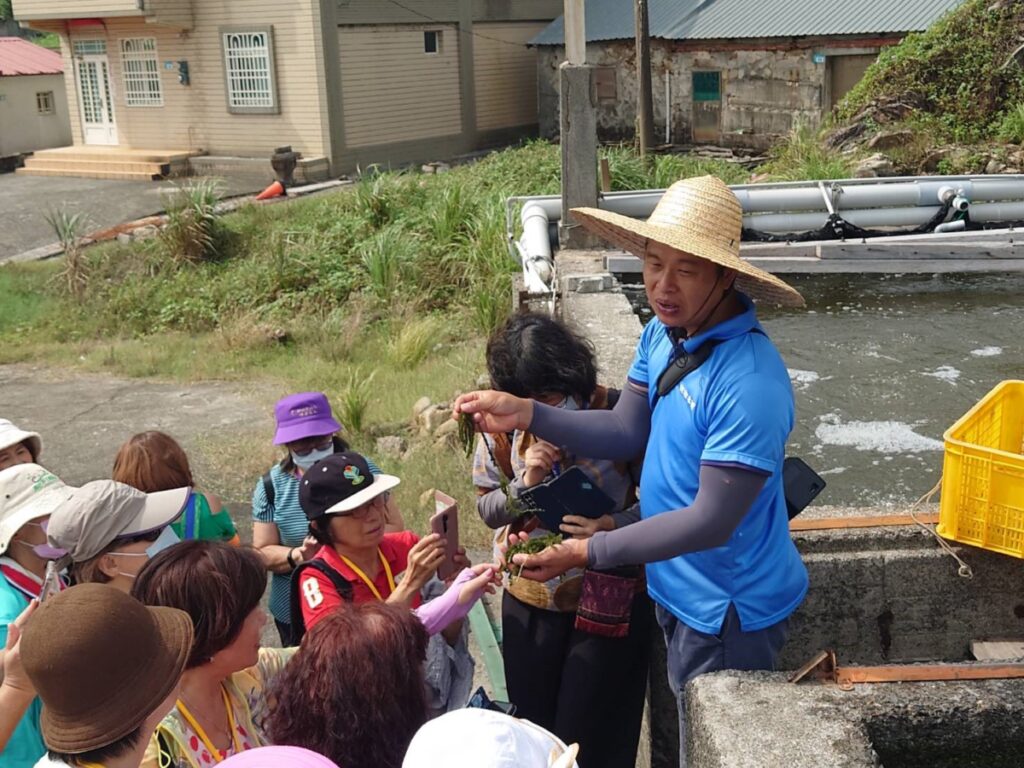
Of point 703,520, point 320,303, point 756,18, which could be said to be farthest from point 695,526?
point 756,18

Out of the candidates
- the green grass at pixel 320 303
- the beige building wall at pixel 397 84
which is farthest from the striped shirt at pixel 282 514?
the beige building wall at pixel 397 84

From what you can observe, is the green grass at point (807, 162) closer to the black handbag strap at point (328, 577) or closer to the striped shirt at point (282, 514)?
the striped shirt at point (282, 514)

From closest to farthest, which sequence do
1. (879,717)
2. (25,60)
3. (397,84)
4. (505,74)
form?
(879,717), (397,84), (505,74), (25,60)

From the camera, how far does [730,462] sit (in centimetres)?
232

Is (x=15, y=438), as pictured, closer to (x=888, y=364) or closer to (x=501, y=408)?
(x=501, y=408)

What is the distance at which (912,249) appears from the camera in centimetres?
916

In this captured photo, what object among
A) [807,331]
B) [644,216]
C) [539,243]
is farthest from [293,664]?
[644,216]

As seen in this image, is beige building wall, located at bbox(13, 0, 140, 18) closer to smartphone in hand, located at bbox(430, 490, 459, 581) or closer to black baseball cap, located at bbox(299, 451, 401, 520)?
black baseball cap, located at bbox(299, 451, 401, 520)

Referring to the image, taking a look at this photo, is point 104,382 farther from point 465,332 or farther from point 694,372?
point 694,372

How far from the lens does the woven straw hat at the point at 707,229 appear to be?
97.8 inches

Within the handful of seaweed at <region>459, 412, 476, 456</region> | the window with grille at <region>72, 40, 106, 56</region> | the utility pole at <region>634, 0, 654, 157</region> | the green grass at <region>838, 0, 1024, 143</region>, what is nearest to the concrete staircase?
the window with grille at <region>72, 40, 106, 56</region>

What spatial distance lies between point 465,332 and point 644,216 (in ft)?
7.12

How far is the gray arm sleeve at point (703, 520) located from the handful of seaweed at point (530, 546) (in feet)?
1.47

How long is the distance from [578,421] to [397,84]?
20.5 meters
